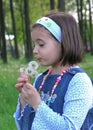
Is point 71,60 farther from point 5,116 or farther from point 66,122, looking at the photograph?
point 5,116

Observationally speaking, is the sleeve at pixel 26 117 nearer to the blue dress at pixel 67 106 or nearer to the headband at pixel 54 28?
the blue dress at pixel 67 106

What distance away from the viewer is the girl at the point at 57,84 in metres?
2.59

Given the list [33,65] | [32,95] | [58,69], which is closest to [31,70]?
[33,65]

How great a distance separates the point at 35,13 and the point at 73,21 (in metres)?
41.9

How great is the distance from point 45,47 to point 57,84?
0.24m

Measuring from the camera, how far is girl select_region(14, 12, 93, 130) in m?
2.59

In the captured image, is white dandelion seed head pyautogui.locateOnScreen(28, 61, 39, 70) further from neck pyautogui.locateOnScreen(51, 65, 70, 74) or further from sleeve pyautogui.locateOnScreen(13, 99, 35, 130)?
sleeve pyautogui.locateOnScreen(13, 99, 35, 130)

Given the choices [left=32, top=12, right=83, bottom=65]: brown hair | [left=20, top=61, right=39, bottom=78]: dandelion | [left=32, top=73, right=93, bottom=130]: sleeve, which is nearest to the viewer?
[left=32, top=73, right=93, bottom=130]: sleeve

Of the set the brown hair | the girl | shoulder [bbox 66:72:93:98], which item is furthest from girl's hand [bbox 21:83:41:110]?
the brown hair

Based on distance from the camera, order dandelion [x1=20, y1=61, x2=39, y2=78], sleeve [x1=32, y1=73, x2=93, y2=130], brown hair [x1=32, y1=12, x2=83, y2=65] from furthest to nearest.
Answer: dandelion [x1=20, y1=61, x2=39, y2=78] < brown hair [x1=32, y1=12, x2=83, y2=65] < sleeve [x1=32, y1=73, x2=93, y2=130]

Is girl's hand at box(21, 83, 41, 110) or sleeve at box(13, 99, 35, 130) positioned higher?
girl's hand at box(21, 83, 41, 110)

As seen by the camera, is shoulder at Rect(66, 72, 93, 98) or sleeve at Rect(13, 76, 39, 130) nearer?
shoulder at Rect(66, 72, 93, 98)

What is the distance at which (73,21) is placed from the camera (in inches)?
111

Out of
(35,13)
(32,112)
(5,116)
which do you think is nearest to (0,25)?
(35,13)
